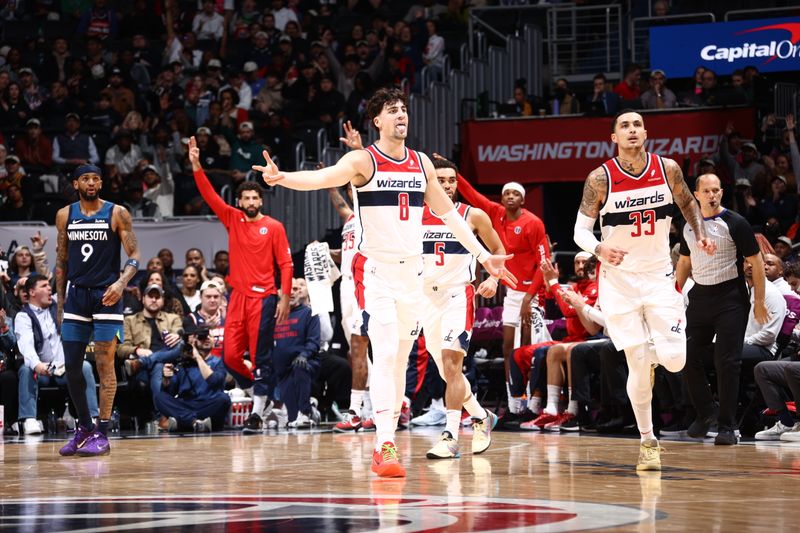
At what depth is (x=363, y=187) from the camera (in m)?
7.63

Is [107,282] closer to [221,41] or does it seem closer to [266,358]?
[266,358]

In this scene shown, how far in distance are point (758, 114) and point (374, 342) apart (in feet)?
35.5

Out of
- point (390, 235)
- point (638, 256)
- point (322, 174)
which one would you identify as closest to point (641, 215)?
A: point (638, 256)

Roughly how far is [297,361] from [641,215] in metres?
5.69

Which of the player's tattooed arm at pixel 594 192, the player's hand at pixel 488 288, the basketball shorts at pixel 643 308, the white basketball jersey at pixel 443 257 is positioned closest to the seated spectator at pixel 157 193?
the white basketball jersey at pixel 443 257

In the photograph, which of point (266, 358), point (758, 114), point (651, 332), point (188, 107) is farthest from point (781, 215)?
point (188, 107)

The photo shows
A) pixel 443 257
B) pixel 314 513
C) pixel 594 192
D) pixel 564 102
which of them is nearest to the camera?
pixel 314 513

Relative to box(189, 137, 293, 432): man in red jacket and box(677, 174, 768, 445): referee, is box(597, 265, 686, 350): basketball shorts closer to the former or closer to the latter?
box(677, 174, 768, 445): referee

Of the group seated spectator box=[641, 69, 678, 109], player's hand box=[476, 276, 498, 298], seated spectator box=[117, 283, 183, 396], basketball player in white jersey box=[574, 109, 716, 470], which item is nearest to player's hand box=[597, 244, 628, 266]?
basketball player in white jersey box=[574, 109, 716, 470]

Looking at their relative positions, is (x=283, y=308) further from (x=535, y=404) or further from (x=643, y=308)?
(x=643, y=308)

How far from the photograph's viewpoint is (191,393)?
12.8m

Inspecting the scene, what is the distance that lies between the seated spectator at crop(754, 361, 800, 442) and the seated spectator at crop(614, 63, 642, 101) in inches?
336

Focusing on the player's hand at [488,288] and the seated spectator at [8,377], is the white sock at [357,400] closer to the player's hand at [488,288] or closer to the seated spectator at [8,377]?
the seated spectator at [8,377]

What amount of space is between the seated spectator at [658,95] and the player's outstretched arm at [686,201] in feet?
31.2
